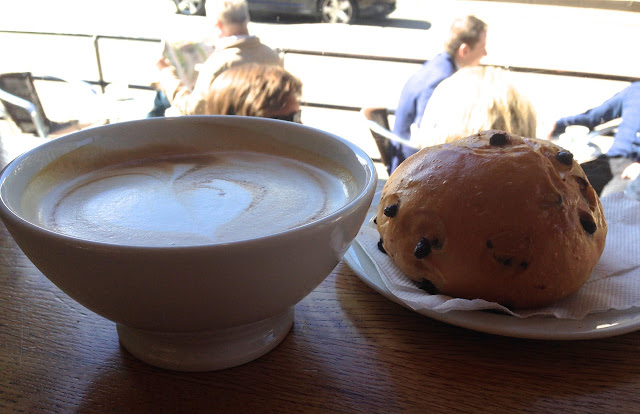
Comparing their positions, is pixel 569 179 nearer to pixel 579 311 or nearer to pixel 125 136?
pixel 579 311

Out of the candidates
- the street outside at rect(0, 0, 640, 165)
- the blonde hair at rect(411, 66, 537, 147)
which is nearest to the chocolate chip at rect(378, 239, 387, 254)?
the blonde hair at rect(411, 66, 537, 147)

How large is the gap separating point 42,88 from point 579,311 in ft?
8.78

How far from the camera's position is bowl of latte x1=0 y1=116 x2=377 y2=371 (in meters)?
0.36

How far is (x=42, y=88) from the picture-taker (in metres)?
2.64

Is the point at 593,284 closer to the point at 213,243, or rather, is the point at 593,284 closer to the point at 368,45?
the point at 213,243

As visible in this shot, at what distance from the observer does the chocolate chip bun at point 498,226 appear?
0.53 m

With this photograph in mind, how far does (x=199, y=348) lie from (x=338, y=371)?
110mm

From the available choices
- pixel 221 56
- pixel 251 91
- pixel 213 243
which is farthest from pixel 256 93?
pixel 213 243

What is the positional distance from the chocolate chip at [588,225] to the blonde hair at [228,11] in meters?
1.86

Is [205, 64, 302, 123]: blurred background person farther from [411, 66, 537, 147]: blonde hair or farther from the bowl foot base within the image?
the bowl foot base

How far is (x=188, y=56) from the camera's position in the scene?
7.57ft

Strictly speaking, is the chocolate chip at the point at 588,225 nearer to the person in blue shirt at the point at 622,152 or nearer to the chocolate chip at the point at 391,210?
the chocolate chip at the point at 391,210

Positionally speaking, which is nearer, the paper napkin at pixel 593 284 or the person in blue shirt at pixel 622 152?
the paper napkin at pixel 593 284

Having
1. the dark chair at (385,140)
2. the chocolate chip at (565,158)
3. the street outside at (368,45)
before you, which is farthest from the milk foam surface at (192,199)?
the street outside at (368,45)
